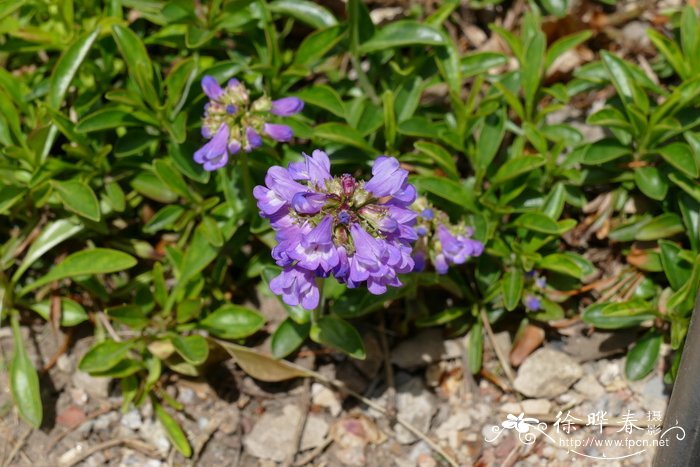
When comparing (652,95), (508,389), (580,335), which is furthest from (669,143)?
(508,389)

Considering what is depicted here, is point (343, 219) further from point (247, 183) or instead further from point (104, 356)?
point (104, 356)

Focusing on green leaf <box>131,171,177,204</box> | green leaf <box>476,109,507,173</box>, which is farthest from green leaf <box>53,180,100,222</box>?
green leaf <box>476,109,507,173</box>

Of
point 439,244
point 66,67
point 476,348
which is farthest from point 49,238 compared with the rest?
point 476,348

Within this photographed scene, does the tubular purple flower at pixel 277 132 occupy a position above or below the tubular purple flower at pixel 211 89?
below

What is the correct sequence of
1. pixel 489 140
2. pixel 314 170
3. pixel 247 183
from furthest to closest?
1. pixel 489 140
2. pixel 247 183
3. pixel 314 170

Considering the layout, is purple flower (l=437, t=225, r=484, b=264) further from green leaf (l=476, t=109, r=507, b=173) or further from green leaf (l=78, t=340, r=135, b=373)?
green leaf (l=78, t=340, r=135, b=373)

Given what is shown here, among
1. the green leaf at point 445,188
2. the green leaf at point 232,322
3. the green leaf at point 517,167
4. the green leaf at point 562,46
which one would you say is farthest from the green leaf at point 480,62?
the green leaf at point 232,322

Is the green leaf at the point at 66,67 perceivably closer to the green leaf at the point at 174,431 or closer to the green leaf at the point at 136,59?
the green leaf at the point at 136,59
